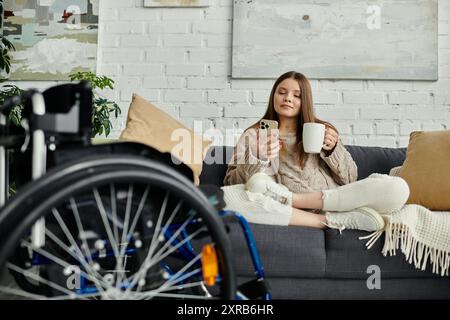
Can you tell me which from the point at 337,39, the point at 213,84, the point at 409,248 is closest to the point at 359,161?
the point at 409,248

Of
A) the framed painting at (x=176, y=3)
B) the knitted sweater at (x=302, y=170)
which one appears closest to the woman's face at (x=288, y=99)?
the knitted sweater at (x=302, y=170)

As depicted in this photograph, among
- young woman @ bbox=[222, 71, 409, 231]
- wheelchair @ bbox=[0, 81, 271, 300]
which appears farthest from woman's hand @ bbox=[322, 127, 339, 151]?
wheelchair @ bbox=[0, 81, 271, 300]

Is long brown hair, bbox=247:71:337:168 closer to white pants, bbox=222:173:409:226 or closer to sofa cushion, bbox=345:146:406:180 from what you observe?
sofa cushion, bbox=345:146:406:180

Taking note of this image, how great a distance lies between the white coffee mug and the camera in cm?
168

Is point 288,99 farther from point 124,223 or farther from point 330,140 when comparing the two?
point 124,223

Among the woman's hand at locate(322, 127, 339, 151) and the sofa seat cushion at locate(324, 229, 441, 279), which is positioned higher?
the woman's hand at locate(322, 127, 339, 151)

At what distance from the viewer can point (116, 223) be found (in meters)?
0.98

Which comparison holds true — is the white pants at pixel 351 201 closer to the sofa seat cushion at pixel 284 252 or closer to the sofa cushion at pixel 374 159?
the sofa seat cushion at pixel 284 252

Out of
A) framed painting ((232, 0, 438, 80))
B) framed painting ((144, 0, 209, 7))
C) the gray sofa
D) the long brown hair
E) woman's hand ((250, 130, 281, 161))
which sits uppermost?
framed painting ((144, 0, 209, 7))

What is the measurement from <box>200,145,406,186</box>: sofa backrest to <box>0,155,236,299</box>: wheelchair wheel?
2.89ft
